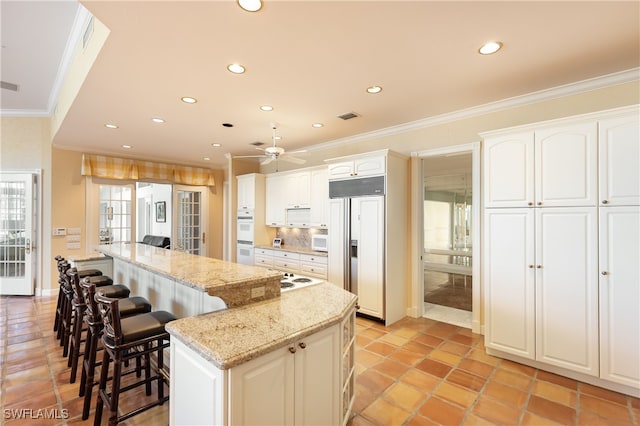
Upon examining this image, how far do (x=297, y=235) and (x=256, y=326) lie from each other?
13.9ft

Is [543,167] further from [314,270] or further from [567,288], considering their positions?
[314,270]

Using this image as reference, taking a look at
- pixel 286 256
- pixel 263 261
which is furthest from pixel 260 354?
pixel 263 261

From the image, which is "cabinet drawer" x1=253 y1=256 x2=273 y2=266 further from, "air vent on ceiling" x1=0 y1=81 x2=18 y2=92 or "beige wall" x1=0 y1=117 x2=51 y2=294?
"air vent on ceiling" x1=0 y1=81 x2=18 y2=92

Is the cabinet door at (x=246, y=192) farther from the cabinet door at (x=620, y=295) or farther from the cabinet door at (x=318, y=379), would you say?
the cabinet door at (x=620, y=295)

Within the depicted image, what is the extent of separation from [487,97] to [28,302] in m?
7.45

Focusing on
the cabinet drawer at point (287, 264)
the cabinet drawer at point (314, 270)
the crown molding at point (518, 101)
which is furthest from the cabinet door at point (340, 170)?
the cabinet drawer at point (287, 264)

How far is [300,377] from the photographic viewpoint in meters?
1.55

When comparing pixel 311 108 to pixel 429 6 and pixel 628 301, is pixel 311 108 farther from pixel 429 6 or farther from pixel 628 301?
pixel 628 301

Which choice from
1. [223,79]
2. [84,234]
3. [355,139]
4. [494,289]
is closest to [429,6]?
[223,79]

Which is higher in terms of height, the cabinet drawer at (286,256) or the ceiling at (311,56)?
the ceiling at (311,56)

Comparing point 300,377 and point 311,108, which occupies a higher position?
point 311,108

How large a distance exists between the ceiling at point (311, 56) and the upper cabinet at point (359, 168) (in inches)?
21.6

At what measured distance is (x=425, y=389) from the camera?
2.47 meters

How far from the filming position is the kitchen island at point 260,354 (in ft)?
4.33
